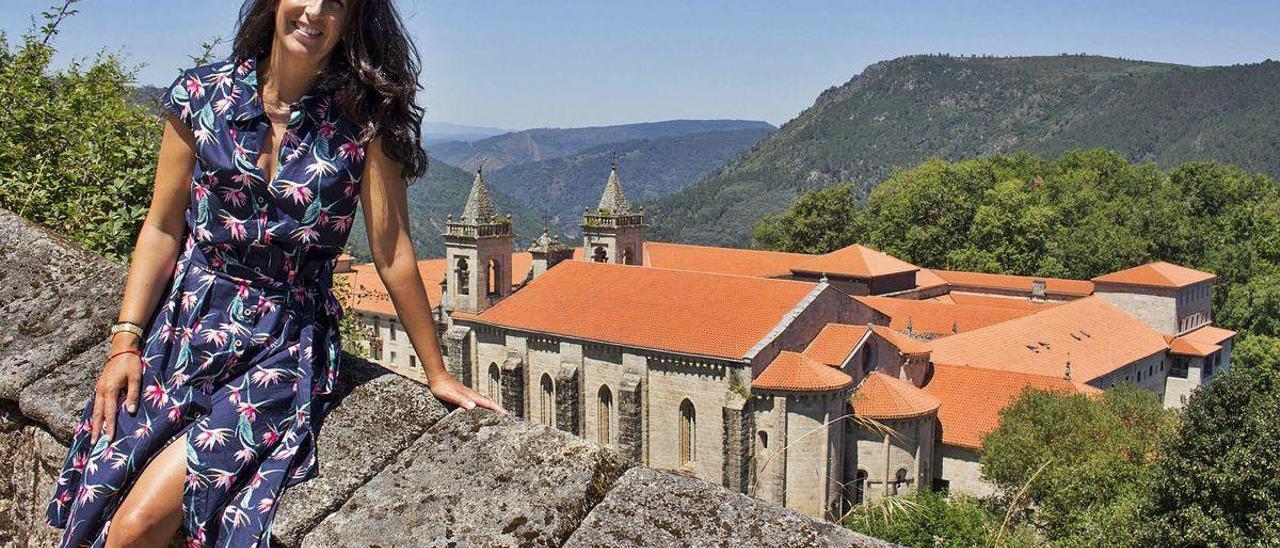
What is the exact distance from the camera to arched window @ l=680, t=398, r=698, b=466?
88.3 ft

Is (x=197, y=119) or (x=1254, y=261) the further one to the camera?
(x=1254, y=261)

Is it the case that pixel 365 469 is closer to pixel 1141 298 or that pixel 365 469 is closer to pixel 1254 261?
pixel 1141 298

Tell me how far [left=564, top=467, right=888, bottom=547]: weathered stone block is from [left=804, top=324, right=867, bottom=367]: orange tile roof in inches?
954

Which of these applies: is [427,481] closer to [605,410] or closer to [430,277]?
[605,410]

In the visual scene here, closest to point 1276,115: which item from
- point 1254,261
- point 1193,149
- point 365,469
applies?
point 1193,149

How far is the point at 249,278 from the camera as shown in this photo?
320 cm

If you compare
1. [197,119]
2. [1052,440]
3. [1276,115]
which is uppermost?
[1276,115]

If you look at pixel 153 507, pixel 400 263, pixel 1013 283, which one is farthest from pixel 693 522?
pixel 1013 283

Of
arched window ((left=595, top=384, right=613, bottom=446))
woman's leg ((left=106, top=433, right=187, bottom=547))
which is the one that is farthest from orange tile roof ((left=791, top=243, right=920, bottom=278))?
woman's leg ((left=106, top=433, right=187, bottom=547))

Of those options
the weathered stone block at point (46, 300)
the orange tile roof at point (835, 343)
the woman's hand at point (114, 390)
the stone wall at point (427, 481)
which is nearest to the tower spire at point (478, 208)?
the orange tile roof at point (835, 343)

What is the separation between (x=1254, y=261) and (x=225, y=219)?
2475 inches

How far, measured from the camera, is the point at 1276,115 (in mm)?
181500

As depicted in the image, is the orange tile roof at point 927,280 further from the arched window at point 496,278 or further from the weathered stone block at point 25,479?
the weathered stone block at point 25,479

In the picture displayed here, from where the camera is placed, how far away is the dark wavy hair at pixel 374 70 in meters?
3.24
